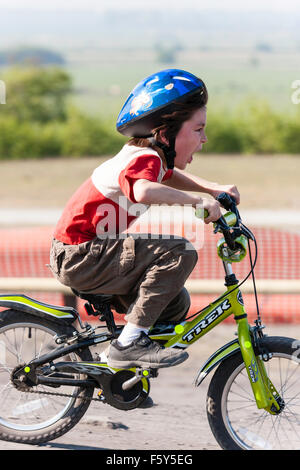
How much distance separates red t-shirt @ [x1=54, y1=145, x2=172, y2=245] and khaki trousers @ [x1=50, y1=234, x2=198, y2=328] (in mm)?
54

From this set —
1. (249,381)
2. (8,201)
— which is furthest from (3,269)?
(8,201)

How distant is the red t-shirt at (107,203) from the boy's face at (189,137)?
0.35 feet

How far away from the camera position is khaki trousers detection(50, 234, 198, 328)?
11.6 ft

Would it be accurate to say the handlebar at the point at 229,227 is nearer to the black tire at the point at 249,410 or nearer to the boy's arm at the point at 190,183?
the boy's arm at the point at 190,183

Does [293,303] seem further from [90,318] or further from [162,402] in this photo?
[162,402]

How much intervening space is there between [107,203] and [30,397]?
45.8 inches

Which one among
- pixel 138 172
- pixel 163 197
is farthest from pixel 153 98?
pixel 163 197

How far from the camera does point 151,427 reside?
4320 millimetres

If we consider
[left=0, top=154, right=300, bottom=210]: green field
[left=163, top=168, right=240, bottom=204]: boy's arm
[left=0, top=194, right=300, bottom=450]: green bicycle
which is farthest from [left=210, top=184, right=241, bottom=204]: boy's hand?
[left=0, top=154, right=300, bottom=210]: green field

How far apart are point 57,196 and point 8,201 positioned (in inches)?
41.9

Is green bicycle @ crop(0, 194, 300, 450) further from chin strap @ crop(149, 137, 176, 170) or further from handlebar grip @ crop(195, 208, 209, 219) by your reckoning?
chin strap @ crop(149, 137, 176, 170)

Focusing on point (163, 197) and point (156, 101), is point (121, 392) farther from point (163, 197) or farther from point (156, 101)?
point (156, 101)

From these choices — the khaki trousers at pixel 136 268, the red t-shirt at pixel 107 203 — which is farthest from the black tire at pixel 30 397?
the red t-shirt at pixel 107 203

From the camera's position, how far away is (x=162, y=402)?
484 centimetres
